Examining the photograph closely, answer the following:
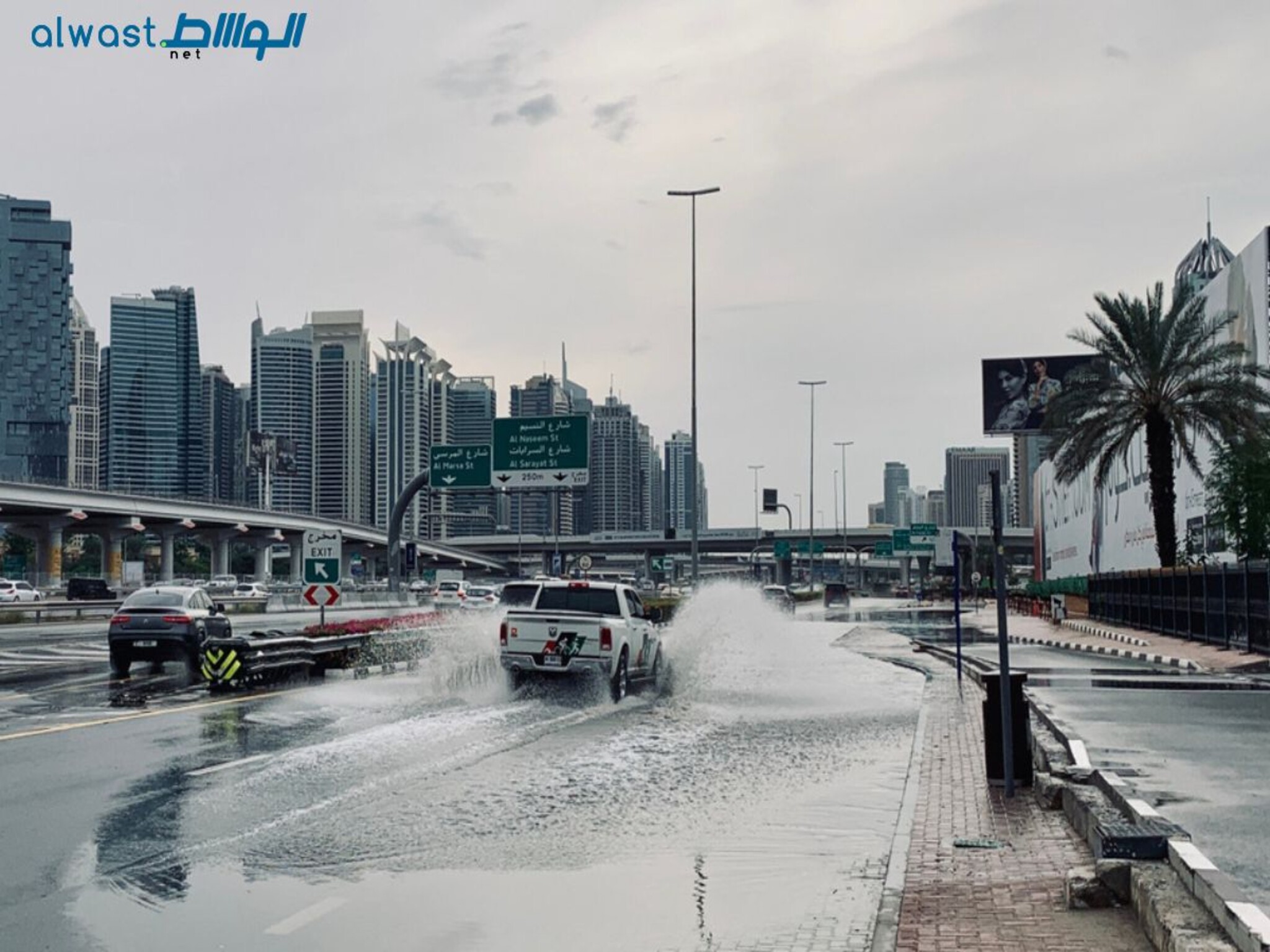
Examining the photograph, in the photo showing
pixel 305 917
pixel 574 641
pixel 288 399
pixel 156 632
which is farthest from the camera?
pixel 288 399

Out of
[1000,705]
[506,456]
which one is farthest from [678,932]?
[506,456]

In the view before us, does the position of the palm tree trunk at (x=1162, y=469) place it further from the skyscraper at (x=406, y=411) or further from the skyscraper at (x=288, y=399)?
the skyscraper at (x=288, y=399)

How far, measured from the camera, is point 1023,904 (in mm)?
7500

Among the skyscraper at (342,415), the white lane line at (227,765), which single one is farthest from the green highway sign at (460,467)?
the skyscraper at (342,415)

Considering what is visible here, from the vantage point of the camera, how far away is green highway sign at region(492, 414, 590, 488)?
48812mm

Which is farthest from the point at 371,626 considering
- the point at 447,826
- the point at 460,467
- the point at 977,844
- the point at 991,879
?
the point at 991,879

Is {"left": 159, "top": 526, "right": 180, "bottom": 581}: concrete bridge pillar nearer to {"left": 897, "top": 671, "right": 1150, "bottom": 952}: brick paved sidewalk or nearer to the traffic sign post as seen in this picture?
the traffic sign post

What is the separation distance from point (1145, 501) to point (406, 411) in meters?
88.2

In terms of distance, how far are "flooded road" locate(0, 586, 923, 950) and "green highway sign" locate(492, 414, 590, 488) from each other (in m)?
29.5

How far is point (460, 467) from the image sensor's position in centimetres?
5109

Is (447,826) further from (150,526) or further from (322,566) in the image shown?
(150,526)

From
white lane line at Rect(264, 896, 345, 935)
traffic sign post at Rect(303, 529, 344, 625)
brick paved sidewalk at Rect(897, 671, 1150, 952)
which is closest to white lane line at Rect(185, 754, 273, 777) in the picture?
white lane line at Rect(264, 896, 345, 935)

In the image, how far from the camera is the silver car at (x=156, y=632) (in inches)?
950

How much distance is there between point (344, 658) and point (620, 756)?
43.6 feet
